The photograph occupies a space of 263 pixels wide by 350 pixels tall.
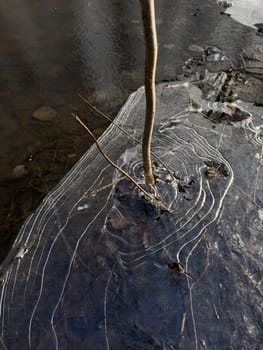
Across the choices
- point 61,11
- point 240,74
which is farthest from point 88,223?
point 61,11

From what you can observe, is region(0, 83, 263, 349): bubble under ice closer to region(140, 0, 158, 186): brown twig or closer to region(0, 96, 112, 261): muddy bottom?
region(0, 96, 112, 261): muddy bottom

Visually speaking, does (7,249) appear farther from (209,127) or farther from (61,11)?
(61,11)

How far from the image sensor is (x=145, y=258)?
1.15 m

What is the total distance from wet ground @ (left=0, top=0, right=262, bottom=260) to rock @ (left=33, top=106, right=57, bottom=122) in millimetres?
11

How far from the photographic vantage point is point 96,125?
1833 millimetres

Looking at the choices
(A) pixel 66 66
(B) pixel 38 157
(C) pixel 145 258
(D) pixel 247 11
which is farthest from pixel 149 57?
Answer: (D) pixel 247 11

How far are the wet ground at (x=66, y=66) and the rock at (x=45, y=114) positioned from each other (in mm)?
11

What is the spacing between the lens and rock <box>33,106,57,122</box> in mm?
1878

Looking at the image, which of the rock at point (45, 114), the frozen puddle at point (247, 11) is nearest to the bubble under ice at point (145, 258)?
the rock at point (45, 114)

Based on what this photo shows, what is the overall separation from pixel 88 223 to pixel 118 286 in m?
0.30

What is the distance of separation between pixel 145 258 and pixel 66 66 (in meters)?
1.76

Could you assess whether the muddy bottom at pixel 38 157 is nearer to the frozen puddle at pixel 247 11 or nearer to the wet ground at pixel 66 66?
the wet ground at pixel 66 66

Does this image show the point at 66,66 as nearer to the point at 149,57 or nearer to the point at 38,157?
the point at 38,157

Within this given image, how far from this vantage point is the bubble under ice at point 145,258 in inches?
39.4
